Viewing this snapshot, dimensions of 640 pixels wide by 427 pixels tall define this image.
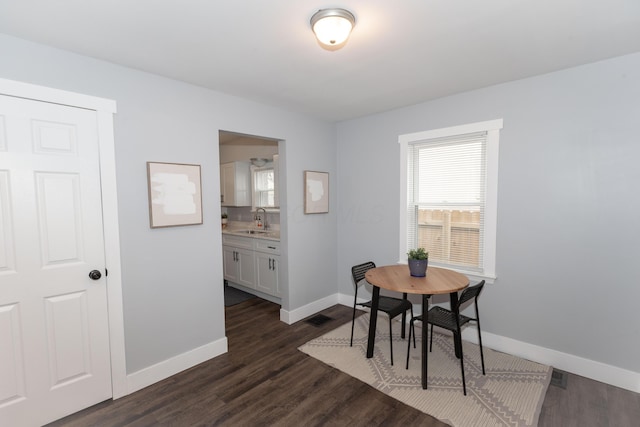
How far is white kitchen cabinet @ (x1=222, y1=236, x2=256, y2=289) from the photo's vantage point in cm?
436

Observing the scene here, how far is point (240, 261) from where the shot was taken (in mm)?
4566

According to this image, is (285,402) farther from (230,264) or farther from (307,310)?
(230,264)

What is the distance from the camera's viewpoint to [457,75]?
8.12ft

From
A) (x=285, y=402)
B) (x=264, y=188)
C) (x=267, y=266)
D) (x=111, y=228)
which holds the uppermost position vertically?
(x=264, y=188)

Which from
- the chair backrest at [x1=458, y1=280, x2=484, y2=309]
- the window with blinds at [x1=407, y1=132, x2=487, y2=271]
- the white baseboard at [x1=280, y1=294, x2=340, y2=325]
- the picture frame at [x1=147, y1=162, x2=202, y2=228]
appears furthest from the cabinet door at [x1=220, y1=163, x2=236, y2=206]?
the chair backrest at [x1=458, y1=280, x2=484, y2=309]

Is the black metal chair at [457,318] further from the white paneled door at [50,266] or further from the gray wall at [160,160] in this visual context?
the white paneled door at [50,266]

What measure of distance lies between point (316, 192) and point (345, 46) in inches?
77.9

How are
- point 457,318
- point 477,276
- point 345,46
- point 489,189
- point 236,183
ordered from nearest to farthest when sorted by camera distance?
point 345,46, point 457,318, point 489,189, point 477,276, point 236,183

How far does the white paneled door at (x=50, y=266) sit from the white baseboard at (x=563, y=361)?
3.31m

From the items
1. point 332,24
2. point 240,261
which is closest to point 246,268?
point 240,261

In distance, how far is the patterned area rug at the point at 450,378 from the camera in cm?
204

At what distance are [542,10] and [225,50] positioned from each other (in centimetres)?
189

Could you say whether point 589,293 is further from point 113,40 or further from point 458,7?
point 113,40

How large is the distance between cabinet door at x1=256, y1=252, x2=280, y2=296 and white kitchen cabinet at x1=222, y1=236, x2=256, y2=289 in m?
0.13
